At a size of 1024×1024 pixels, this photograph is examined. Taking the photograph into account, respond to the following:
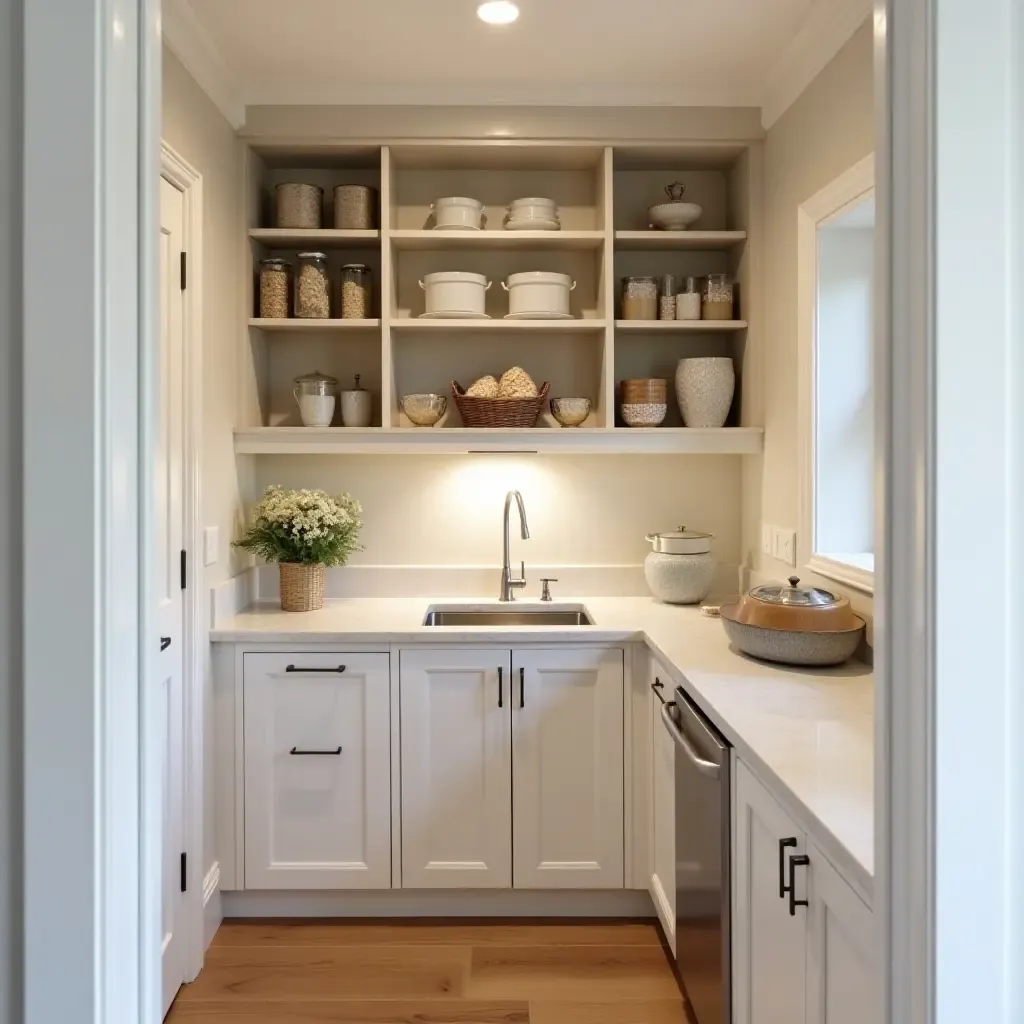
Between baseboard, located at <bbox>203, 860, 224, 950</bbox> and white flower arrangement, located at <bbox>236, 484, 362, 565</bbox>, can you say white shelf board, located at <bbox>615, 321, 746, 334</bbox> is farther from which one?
baseboard, located at <bbox>203, 860, 224, 950</bbox>

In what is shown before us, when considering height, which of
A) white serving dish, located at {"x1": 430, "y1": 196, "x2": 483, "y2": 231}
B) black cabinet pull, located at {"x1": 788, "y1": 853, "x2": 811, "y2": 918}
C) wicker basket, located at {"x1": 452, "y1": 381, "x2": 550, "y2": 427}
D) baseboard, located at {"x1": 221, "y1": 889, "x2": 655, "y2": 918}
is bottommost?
baseboard, located at {"x1": 221, "y1": 889, "x2": 655, "y2": 918}

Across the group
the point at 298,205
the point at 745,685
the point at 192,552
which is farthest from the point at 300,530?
the point at 745,685

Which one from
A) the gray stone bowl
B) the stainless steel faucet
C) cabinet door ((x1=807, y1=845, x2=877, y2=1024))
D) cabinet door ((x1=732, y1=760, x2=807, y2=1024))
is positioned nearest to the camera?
cabinet door ((x1=807, y1=845, x2=877, y2=1024))

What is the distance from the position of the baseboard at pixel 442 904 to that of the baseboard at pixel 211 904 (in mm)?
66

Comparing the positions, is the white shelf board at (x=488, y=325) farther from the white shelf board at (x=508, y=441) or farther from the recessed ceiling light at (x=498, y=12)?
the recessed ceiling light at (x=498, y=12)

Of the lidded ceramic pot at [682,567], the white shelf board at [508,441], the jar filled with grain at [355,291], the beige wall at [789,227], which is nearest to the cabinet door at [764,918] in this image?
the beige wall at [789,227]

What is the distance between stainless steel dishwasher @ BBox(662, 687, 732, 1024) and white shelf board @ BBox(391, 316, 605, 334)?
1330mm

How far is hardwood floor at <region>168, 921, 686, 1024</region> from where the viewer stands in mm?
2367

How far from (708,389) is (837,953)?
2.09m

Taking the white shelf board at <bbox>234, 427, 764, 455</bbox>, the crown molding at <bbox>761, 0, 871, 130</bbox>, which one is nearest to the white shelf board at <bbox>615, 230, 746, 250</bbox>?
the crown molding at <bbox>761, 0, 871, 130</bbox>

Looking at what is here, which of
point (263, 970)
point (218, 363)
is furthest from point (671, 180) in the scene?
point (263, 970)

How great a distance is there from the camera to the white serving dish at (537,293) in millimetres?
3107
